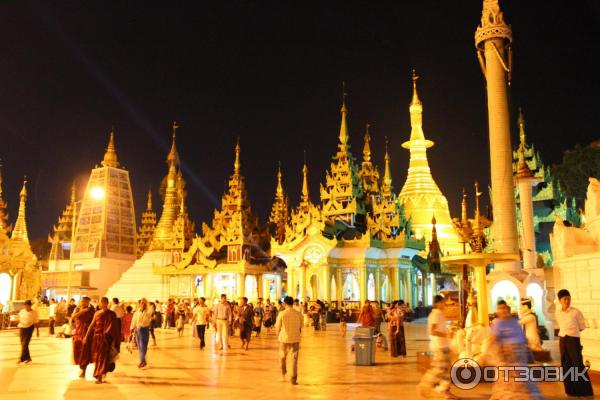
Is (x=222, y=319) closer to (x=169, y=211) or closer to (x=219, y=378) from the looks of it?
(x=219, y=378)

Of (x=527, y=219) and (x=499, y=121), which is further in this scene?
(x=527, y=219)

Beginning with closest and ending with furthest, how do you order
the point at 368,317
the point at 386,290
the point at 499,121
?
1. the point at 368,317
2. the point at 499,121
3. the point at 386,290

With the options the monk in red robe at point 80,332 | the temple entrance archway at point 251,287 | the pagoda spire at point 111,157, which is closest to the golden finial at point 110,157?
the pagoda spire at point 111,157

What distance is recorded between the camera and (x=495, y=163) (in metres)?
22.8

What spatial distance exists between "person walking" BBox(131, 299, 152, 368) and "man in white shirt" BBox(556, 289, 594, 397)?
8.74 meters

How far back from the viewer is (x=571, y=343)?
8.85 m

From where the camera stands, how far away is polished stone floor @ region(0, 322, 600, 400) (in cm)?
970

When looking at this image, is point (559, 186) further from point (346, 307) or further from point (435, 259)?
point (346, 307)

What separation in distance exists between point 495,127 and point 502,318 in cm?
1729

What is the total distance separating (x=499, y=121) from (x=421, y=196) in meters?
23.1

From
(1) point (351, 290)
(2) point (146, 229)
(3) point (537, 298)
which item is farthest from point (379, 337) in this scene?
(2) point (146, 229)

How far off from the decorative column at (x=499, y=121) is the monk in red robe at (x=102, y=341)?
1445 cm

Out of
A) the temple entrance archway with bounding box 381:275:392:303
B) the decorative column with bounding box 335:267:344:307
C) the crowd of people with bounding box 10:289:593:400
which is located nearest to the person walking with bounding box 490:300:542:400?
the crowd of people with bounding box 10:289:593:400

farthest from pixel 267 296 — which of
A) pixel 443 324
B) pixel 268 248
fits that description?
pixel 443 324
